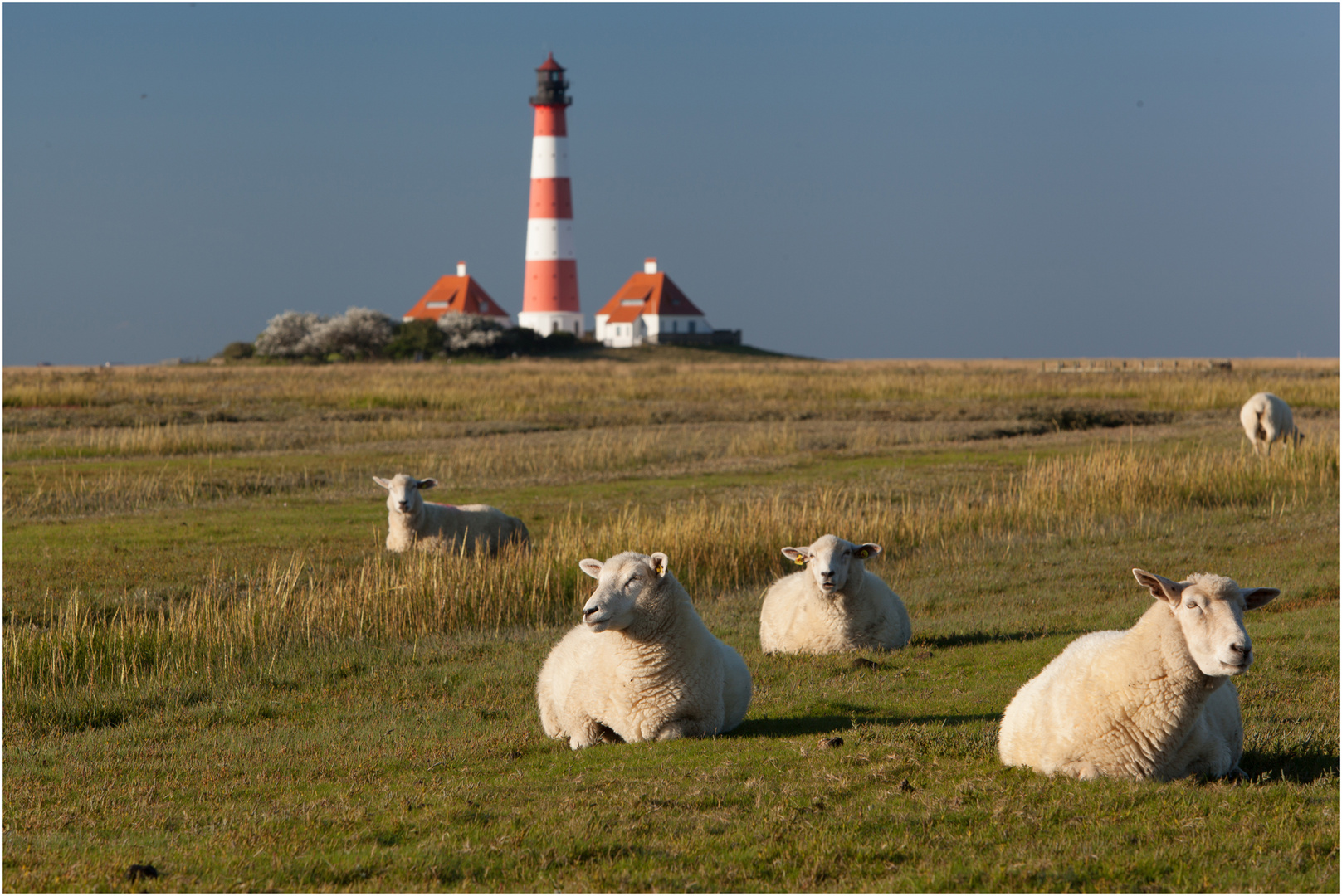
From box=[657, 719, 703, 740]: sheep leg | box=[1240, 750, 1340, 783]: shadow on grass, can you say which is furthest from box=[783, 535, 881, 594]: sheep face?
box=[1240, 750, 1340, 783]: shadow on grass

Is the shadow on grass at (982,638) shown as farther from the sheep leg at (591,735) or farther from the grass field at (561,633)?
the sheep leg at (591,735)

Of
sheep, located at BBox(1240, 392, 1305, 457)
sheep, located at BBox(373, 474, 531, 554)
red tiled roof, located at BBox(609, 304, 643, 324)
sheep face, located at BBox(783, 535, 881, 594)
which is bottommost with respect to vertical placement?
sheep, located at BBox(373, 474, 531, 554)

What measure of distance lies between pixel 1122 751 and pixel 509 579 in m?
9.50

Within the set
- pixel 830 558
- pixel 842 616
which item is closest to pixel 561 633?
pixel 842 616

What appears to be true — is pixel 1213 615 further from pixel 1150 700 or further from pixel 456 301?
pixel 456 301

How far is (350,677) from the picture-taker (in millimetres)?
11430

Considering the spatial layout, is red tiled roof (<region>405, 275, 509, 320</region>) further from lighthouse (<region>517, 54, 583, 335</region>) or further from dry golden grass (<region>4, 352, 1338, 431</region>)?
dry golden grass (<region>4, 352, 1338, 431</region>)

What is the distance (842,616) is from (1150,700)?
16.2 ft

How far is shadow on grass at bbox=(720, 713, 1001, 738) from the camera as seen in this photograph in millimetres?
8641

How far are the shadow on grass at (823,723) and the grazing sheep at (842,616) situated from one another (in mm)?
2131

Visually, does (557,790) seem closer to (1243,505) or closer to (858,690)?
(858,690)

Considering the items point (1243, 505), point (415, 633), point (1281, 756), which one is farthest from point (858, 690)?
point (1243, 505)

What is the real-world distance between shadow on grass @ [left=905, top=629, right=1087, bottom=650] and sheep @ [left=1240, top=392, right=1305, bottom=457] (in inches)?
649

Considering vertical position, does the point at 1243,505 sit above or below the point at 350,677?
above
